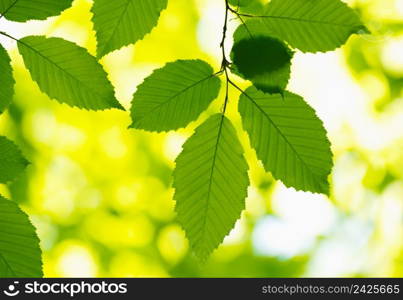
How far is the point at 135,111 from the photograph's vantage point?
103 centimetres

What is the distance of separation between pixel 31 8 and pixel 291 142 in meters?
0.60

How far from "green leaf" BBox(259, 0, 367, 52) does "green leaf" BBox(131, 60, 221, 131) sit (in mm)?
182

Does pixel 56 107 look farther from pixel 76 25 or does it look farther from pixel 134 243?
pixel 134 243

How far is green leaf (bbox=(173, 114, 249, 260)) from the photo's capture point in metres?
0.97

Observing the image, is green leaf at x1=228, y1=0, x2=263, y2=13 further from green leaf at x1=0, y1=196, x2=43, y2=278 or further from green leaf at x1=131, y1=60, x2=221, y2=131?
green leaf at x1=0, y1=196, x2=43, y2=278

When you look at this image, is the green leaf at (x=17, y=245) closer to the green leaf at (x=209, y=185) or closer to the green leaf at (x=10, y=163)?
the green leaf at (x=10, y=163)

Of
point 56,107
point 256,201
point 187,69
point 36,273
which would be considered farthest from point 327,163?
point 56,107

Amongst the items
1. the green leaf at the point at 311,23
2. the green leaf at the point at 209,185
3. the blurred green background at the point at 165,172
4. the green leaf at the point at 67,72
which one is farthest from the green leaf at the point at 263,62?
the blurred green background at the point at 165,172

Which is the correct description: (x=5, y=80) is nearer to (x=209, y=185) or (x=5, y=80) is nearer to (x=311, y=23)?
(x=209, y=185)

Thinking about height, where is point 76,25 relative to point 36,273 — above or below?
above

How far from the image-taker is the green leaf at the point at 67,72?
99 cm

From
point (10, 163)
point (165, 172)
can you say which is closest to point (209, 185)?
point (10, 163)

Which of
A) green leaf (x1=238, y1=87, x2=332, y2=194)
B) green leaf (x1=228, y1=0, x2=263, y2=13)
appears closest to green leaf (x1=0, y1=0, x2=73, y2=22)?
green leaf (x1=228, y1=0, x2=263, y2=13)

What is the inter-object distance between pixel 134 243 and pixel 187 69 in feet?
17.7
